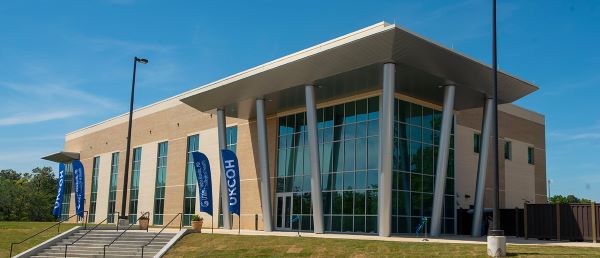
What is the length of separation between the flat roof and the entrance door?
17.9 feet

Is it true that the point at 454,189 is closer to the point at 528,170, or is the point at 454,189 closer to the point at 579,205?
the point at 579,205

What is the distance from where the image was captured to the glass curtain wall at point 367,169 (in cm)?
3052

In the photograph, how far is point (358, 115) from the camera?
31875 millimetres

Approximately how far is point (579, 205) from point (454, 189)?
8581 mm

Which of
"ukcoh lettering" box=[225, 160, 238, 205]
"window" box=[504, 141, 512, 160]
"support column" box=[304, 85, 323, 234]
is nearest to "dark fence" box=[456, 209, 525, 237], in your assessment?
"support column" box=[304, 85, 323, 234]

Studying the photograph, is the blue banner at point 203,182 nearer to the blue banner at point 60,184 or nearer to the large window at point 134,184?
the blue banner at point 60,184

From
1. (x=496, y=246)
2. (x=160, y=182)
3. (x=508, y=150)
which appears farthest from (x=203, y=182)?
(x=508, y=150)

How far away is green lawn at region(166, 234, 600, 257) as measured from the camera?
19844 mm

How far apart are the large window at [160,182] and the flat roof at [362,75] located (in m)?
12.7

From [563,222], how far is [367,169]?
9.59 m

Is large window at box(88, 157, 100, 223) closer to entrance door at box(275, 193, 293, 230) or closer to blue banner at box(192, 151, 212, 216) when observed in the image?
entrance door at box(275, 193, 293, 230)

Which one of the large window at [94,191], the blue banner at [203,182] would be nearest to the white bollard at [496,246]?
the blue banner at [203,182]

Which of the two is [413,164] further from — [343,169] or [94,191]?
[94,191]

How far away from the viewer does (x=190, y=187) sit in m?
44.3
